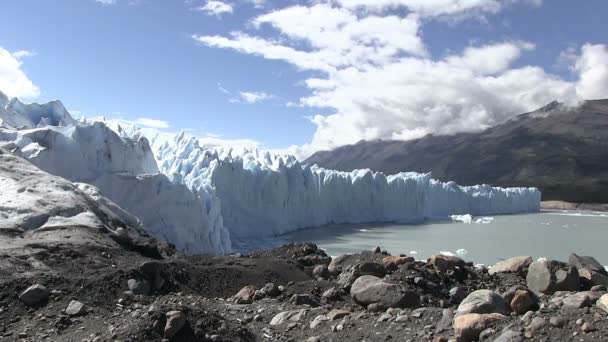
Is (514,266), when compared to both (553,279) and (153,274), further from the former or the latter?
(153,274)

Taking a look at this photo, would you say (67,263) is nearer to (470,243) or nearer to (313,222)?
(470,243)

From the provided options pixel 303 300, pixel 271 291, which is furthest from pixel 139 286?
pixel 303 300

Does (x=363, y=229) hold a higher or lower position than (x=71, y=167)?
lower

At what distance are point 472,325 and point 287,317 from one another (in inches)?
59.5

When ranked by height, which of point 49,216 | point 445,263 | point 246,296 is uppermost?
point 49,216

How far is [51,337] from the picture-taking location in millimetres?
3910

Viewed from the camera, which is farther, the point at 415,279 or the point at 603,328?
the point at 415,279

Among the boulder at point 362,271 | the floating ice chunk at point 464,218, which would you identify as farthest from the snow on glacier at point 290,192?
the boulder at point 362,271

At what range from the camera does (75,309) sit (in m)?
4.30

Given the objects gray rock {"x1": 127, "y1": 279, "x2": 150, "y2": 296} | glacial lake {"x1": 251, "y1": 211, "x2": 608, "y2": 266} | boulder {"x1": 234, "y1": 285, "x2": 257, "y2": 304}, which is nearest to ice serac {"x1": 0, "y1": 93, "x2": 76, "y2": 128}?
glacial lake {"x1": 251, "y1": 211, "x2": 608, "y2": 266}

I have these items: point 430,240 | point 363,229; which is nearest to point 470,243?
point 430,240

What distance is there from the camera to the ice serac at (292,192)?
21.8 m

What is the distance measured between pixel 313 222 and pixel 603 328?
27.0 meters

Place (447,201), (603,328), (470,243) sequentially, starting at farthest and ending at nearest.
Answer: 1. (447,201)
2. (470,243)
3. (603,328)
